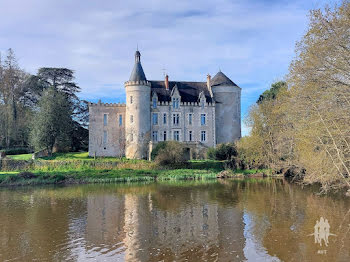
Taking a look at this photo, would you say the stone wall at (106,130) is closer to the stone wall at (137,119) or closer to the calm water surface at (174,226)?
the stone wall at (137,119)

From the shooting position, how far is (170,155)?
29.9 metres

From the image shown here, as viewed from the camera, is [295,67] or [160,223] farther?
[295,67]

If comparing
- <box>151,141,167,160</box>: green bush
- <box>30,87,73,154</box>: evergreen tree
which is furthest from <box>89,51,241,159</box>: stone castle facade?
<box>30,87,73,154</box>: evergreen tree

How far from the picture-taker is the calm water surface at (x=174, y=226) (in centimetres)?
870

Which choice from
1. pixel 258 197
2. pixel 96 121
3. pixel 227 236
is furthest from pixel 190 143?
pixel 227 236

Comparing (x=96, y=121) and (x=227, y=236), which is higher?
(x=96, y=121)

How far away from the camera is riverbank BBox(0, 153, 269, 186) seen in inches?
987

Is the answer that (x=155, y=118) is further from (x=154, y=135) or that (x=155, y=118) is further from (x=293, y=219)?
(x=293, y=219)

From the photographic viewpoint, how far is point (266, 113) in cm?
2833

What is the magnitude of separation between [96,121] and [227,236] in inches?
1122

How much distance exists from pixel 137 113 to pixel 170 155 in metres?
7.31

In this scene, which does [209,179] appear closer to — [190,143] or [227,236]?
[190,143]

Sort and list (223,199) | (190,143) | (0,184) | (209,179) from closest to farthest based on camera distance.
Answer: (223,199) < (0,184) < (209,179) < (190,143)

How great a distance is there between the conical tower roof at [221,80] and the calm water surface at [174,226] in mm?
20885
